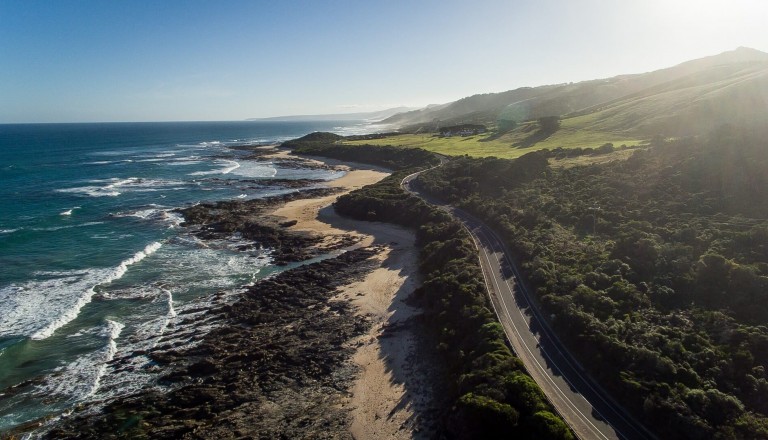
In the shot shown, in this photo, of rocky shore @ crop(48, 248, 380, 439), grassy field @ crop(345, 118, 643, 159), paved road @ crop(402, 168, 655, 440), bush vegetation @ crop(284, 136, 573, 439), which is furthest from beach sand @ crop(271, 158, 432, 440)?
grassy field @ crop(345, 118, 643, 159)

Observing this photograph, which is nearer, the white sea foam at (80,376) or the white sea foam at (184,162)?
the white sea foam at (80,376)

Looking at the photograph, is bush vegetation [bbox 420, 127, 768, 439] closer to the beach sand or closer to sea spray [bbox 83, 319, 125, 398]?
the beach sand

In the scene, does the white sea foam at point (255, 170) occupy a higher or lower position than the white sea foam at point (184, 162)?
lower

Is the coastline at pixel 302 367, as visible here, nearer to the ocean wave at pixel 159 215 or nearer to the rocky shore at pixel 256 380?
the rocky shore at pixel 256 380

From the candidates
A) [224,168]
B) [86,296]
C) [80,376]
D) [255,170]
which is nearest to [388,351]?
[80,376]

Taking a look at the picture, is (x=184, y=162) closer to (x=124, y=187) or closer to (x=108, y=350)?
(x=124, y=187)

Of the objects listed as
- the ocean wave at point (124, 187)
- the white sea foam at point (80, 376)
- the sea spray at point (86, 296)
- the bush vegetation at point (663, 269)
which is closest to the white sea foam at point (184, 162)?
the ocean wave at point (124, 187)
